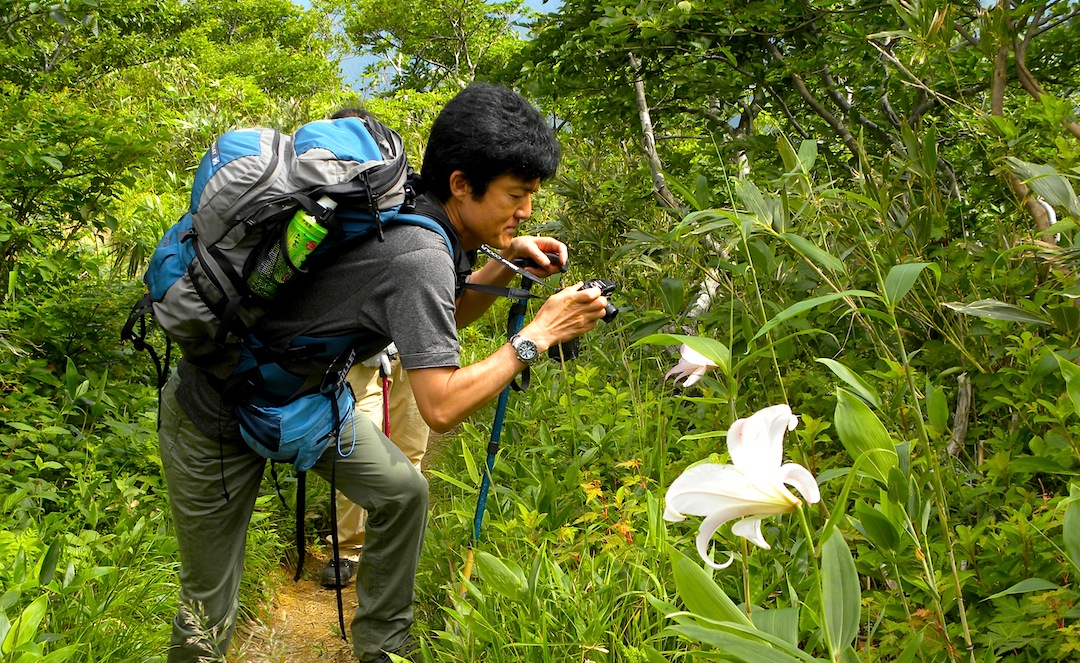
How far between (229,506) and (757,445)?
1.76 metres

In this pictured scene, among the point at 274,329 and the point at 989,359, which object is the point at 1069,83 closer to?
the point at 989,359

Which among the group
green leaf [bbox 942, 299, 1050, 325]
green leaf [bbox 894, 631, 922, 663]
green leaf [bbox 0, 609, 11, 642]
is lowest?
green leaf [bbox 0, 609, 11, 642]

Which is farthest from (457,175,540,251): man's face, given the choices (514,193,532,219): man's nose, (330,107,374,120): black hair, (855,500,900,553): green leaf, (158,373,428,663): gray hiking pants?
(855,500,900,553): green leaf

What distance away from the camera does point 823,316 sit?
7.88 ft

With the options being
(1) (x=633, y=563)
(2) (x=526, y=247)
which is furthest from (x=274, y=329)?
(1) (x=633, y=563)

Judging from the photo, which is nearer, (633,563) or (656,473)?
(633,563)

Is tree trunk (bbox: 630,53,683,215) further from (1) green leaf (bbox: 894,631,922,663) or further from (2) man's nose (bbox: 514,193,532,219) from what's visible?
(1) green leaf (bbox: 894,631,922,663)

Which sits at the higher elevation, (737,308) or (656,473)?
(737,308)

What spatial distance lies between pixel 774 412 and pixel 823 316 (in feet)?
5.07

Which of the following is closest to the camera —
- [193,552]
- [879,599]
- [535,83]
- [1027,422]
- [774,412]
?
[774,412]

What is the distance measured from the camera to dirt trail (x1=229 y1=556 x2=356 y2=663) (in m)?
3.02

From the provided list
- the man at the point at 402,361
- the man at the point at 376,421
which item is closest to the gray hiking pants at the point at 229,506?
the man at the point at 402,361

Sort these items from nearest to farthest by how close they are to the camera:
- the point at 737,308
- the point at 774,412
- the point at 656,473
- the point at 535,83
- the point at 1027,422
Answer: the point at 774,412
the point at 1027,422
the point at 737,308
the point at 656,473
the point at 535,83

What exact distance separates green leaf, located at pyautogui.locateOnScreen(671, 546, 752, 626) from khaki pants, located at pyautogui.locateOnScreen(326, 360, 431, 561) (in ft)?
8.25
